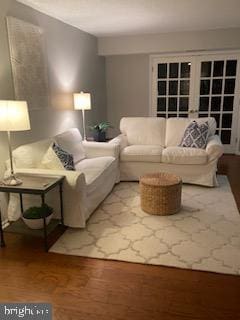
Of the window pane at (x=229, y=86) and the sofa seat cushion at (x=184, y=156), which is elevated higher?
the window pane at (x=229, y=86)

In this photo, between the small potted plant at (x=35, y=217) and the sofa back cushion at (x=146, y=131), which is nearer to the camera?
the small potted plant at (x=35, y=217)

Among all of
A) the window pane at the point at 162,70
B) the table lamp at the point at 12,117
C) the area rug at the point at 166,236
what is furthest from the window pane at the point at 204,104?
the table lamp at the point at 12,117

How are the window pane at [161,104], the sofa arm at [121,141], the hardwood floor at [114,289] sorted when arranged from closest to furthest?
the hardwood floor at [114,289]
the sofa arm at [121,141]
the window pane at [161,104]

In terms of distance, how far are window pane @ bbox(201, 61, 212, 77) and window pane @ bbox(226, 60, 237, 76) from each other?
0.33 m

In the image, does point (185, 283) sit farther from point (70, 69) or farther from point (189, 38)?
point (189, 38)

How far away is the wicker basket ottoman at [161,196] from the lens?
10.0 ft

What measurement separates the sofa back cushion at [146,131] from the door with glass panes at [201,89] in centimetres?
140

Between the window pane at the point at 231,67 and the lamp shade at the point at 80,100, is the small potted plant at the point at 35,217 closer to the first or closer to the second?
the lamp shade at the point at 80,100

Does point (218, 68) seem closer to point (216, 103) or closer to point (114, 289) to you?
point (216, 103)

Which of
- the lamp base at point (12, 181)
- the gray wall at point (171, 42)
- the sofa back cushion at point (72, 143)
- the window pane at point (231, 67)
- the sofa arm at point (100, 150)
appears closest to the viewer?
the lamp base at point (12, 181)

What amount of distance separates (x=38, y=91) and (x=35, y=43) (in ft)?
1.84

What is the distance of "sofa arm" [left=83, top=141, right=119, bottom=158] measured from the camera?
3.99 metres

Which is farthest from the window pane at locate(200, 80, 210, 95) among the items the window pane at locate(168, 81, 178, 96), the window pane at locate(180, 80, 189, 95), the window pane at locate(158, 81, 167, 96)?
the window pane at locate(158, 81, 167, 96)

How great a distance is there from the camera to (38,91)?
3.49 meters
